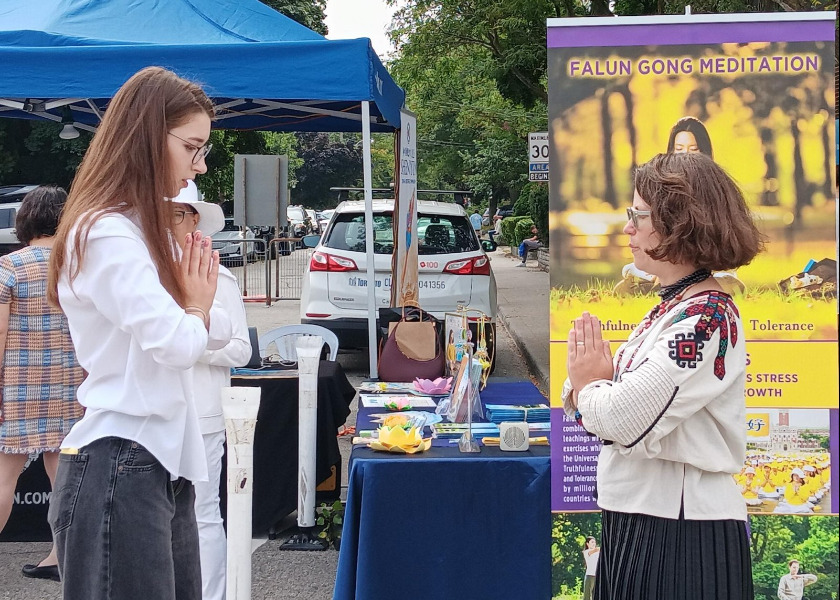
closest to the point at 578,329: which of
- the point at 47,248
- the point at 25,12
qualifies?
the point at 47,248

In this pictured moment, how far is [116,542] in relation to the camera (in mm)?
1903

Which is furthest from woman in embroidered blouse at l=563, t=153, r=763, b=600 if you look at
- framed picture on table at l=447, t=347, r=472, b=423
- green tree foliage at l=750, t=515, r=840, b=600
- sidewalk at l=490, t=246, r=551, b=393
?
sidewalk at l=490, t=246, r=551, b=393

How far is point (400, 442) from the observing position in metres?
3.48

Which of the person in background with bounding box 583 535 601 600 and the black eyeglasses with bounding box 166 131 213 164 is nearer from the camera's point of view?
the black eyeglasses with bounding box 166 131 213 164

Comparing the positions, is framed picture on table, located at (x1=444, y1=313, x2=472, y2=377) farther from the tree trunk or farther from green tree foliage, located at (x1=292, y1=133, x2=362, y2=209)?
green tree foliage, located at (x1=292, y1=133, x2=362, y2=209)

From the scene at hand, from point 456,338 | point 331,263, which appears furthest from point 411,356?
point 331,263

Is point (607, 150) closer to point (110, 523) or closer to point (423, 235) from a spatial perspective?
point (110, 523)

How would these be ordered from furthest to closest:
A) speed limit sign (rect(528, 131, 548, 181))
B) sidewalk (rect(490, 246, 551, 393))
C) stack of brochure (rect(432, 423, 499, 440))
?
speed limit sign (rect(528, 131, 548, 181)) < sidewalk (rect(490, 246, 551, 393)) < stack of brochure (rect(432, 423, 499, 440))

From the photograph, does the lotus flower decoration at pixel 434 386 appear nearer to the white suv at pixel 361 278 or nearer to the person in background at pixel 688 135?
the person in background at pixel 688 135

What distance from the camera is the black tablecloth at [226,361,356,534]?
16.0 ft

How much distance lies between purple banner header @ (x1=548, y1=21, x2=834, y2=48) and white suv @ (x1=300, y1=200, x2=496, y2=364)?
567 cm

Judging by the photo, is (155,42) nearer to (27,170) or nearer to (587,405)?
(587,405)

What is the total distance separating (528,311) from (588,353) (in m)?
13.2

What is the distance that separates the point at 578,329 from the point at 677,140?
1413 mm
